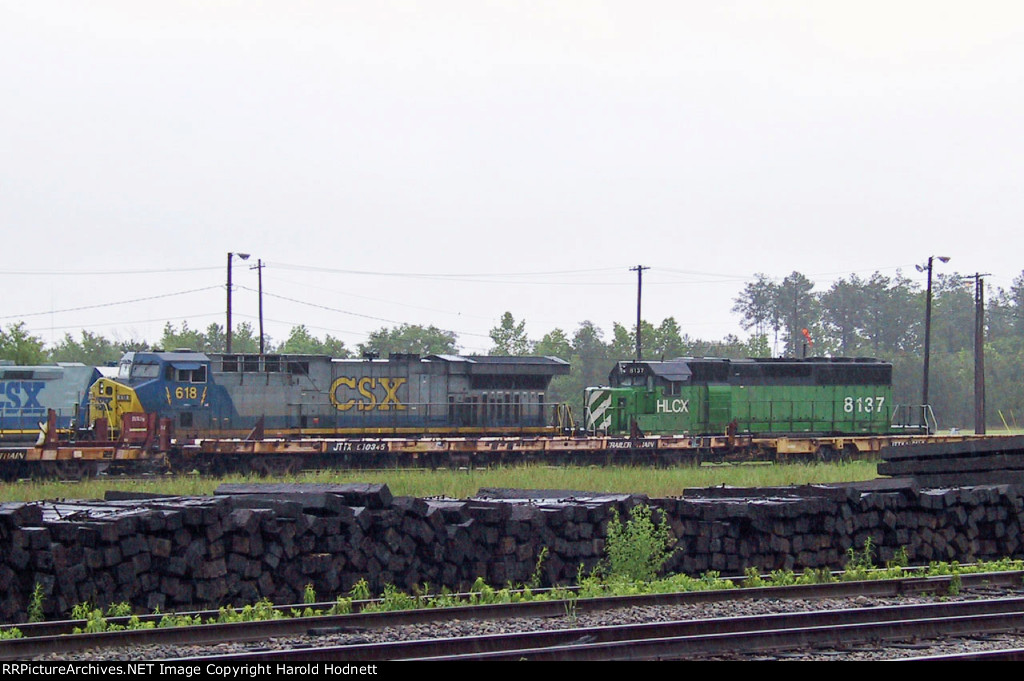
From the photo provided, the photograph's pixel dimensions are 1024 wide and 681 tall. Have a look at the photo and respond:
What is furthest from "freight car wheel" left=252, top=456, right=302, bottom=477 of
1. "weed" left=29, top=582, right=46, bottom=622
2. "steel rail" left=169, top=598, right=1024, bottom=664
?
"steel rail" left=169, top=598, right=1024, bottom=664

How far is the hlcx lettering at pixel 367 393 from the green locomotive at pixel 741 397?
608 cm

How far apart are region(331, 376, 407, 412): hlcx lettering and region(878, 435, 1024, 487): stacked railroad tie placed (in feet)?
58.1

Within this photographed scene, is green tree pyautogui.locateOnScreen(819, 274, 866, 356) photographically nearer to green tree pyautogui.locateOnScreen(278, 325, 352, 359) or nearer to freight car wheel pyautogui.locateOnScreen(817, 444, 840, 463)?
green tree pyautogui.locateOnScreen(278, 325, 352, 359)

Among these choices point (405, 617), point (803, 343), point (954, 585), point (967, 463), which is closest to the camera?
point (405, 617)

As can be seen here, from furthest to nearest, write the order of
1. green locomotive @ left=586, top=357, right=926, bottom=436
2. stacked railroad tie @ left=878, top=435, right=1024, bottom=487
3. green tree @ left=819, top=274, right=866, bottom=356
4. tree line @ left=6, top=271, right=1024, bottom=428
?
green tree @ left=819, top=274, right=866, bottom=356, tree line @ left=6, top=271, right=1024, bottom=428, green locomotive @ left=586, top=357, right=926, bottom=436, stacked railroad tie @ left=878, top=435, right=1024, bottom=487

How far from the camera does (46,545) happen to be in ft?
30.3

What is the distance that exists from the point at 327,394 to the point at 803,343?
52770 mm

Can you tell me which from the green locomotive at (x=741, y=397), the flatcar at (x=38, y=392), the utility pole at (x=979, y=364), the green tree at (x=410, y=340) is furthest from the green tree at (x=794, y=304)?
the flatcar at (x=38, y=392)

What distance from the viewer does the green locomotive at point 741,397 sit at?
1270 inches

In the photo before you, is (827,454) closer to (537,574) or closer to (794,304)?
(537,574)

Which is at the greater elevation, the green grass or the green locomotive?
the green locomotive

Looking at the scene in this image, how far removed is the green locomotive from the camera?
32.2m

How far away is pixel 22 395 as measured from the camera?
116 feet

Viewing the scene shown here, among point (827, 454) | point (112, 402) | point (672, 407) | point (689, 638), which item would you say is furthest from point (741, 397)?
point (689, 638)
